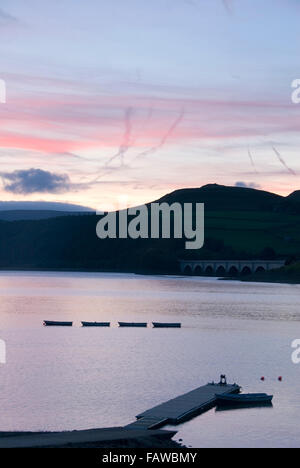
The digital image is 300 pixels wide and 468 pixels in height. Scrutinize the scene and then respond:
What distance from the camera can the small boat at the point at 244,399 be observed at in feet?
175

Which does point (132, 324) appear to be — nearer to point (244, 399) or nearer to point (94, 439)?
point (244, 399)

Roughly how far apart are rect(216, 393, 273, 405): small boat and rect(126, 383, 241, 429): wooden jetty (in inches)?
24.1

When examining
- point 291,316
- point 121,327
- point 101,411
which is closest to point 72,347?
point 121,327

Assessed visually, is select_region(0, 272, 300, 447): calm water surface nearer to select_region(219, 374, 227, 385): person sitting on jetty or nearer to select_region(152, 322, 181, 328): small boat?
select_region(219, 374, 227, 385): person sitting on jetty

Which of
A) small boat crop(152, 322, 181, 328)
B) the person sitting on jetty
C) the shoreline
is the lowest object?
the shoreline

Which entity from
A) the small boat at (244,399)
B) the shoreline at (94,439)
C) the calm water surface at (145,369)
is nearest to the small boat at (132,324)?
the calm water surface at (145,369)

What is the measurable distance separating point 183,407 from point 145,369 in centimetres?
2014

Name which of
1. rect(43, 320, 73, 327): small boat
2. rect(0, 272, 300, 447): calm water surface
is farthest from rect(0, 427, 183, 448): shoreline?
rect(43, 320, 73, 327): small boat

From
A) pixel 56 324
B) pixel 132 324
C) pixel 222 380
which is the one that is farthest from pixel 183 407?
pixel 56 324

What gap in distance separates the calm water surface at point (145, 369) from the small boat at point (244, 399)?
1.17 metres

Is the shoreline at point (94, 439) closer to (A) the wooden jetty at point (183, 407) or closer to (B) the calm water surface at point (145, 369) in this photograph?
(A) the wooden jetty at point (183, 407)

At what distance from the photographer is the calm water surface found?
48.1m
